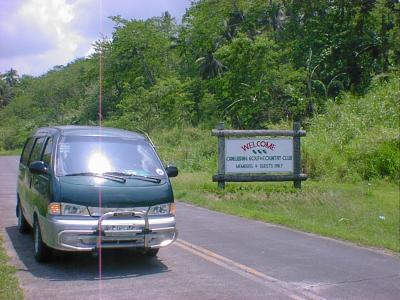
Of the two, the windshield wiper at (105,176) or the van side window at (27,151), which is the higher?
the van side window at (27,151)

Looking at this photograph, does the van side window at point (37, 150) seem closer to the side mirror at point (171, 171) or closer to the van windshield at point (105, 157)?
the van windshield at point (105, 157)

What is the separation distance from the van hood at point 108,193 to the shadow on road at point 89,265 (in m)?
0.92

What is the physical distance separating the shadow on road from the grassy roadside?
17.0ft

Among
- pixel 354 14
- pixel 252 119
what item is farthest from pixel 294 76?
pixel 354 14

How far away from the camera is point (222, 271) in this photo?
26.1ft

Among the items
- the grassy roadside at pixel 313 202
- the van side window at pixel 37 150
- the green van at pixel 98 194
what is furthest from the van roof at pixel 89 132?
the grassy roadside at pixel 313 202

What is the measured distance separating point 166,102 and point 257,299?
125ft

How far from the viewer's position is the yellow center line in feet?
22.4

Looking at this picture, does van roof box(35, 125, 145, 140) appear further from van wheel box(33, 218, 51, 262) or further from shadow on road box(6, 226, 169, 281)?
shadow on road box(6, 226, 169, 281)

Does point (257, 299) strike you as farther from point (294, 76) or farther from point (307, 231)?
point (294, 76)

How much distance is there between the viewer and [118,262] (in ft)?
27.2

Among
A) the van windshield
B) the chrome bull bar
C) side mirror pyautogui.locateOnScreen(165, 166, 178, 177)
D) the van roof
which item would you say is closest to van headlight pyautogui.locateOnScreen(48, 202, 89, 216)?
the chrome bull bar

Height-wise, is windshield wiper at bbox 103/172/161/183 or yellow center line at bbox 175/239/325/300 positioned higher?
windshield wiper at bbox 103/172/161/183

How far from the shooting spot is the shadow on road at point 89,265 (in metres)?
7.54
